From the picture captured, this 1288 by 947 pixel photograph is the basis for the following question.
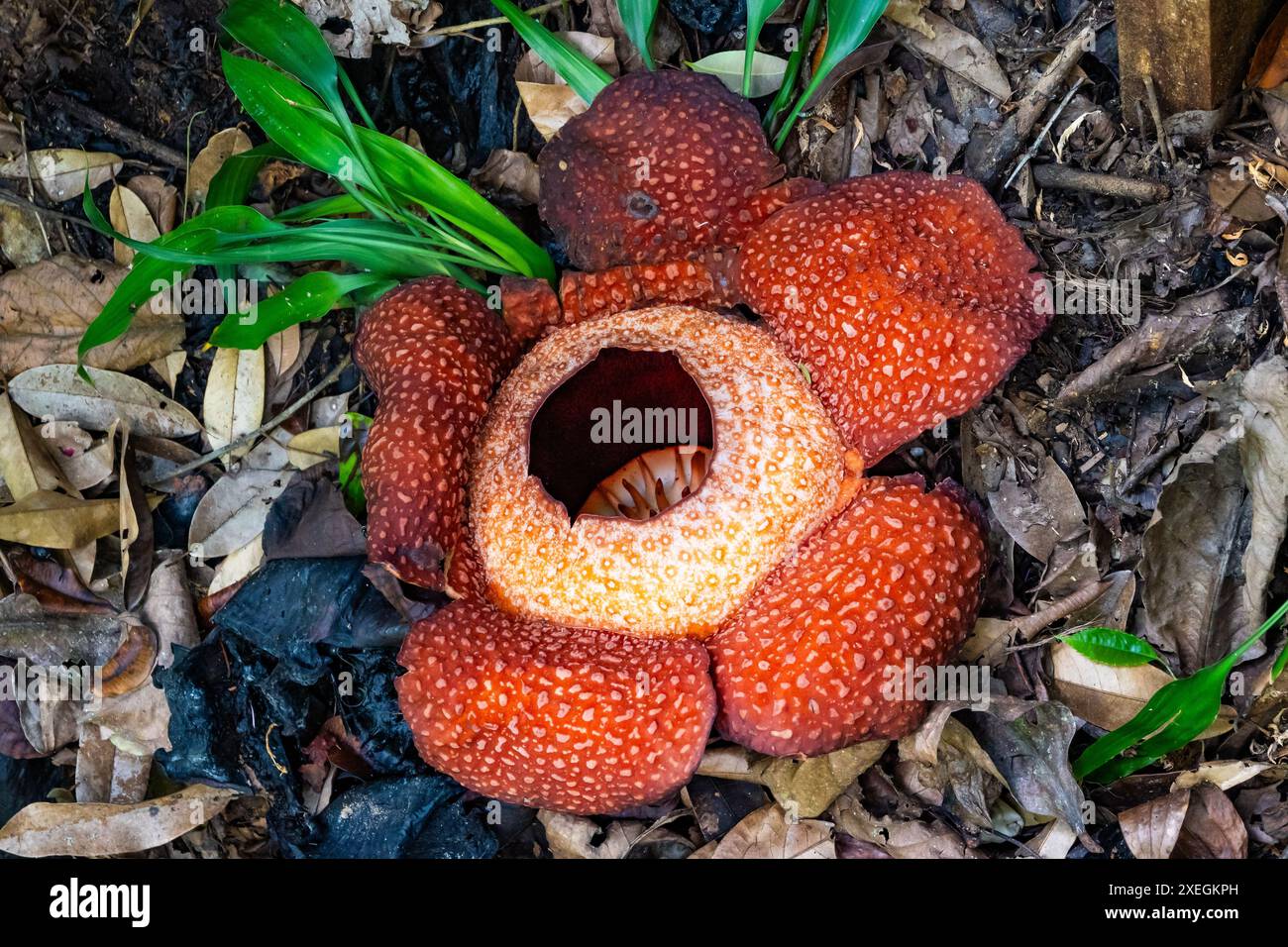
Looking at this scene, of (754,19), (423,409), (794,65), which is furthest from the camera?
(794,65)

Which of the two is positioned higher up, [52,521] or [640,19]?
[640,19]

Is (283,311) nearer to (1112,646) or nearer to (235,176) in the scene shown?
(235,176)

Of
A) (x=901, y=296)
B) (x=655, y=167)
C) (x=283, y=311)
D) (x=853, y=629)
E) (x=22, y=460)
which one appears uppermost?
(x=655, y=167)

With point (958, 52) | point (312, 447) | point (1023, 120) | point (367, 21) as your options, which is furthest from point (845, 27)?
point (312, 447)

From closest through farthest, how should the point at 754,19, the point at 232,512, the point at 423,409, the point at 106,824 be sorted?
1. the point at 423,409
2. the point at 754,19
3. the point at 106,824
4. the point at 232,512

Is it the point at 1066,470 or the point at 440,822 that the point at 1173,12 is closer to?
the point at 1066,470

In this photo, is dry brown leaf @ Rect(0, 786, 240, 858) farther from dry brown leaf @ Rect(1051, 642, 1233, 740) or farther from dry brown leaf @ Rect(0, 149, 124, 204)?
dry brown leaf @ Rect(1051, 642, 1233, 740)

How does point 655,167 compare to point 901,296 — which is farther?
point 655,167
